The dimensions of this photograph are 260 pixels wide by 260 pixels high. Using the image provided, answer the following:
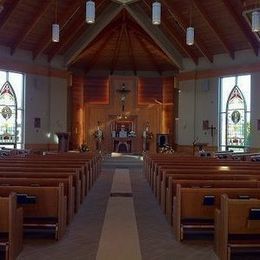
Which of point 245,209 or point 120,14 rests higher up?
point 120,14

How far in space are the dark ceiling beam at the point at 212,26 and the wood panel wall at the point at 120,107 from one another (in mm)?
4320

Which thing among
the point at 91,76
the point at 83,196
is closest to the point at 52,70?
the point at 91,76

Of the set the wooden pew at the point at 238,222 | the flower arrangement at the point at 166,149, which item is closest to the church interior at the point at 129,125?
the wooden pew at the point at 238,222

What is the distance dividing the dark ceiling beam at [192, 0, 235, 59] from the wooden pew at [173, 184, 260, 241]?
10.6m

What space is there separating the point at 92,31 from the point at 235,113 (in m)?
6.80

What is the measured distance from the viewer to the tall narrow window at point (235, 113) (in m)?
16.8

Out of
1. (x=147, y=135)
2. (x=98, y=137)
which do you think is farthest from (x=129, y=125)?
(x=98, y=137)

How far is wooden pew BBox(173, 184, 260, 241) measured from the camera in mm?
4562

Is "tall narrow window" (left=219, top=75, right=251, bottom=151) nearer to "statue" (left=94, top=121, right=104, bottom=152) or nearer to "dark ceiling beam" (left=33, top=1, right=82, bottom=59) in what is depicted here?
"statue" (left=94, top=121, right=104, bottom=152)

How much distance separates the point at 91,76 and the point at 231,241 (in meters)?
17.6

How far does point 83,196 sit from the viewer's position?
24.4ft

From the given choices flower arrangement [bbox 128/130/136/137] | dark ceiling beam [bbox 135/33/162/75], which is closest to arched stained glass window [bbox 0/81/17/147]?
flower arrangement [bbox 128/130/136/137]

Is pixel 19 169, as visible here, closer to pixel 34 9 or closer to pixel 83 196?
pixel 83 196

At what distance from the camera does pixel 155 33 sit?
17.1m
